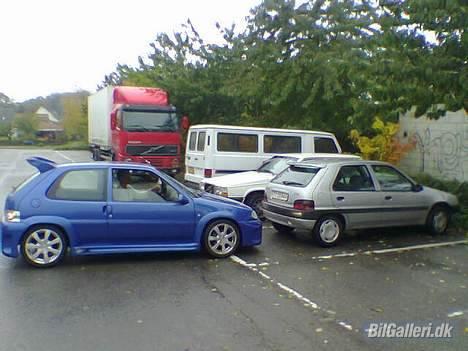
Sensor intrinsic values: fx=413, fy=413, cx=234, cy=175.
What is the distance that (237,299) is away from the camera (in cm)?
466

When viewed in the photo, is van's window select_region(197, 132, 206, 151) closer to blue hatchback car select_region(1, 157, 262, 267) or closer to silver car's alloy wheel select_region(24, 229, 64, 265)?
blue hatchback car select_region(1, 157, 262, 267)

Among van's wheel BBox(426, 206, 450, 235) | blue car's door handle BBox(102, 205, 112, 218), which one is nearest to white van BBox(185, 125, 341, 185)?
van's wheel BBox(426, 206, 450, 235)

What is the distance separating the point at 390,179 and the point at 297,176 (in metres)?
1.77

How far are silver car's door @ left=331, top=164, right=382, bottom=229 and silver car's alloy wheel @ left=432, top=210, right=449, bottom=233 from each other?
4.53 ft

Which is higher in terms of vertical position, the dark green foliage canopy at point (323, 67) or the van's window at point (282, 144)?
the dark green foliage canopy at point (323, 67)

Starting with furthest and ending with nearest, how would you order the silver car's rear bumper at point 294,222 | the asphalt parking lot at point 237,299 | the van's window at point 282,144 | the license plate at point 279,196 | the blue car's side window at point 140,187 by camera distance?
the van's window at point 282,144 → the license plate at point 279,196 → the silver car's rear bumper at point 294,222 → the blue car's side window at point 140,187 → the asphalt parking lot at point 237,299

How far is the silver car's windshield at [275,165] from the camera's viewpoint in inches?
370

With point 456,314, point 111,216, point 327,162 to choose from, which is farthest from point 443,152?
point 111,216

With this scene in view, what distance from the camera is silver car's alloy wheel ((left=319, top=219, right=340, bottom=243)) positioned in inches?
275

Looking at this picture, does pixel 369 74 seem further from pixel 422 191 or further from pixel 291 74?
pixel 291 74

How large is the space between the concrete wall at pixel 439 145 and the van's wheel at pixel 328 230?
201 inches

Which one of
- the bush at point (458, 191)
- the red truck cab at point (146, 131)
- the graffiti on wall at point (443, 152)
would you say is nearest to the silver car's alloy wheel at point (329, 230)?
the bush at point (458, 191)

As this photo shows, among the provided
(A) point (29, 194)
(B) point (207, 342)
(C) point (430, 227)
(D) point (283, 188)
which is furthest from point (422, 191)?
(A) point (29, 194)

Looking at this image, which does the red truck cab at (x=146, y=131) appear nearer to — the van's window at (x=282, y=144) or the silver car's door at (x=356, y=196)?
the van's window at (x=282, y=144)
